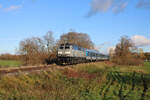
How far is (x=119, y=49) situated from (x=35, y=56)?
119 ft

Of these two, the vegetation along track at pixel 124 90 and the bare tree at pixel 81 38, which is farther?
the bare tree at pixel 81 38

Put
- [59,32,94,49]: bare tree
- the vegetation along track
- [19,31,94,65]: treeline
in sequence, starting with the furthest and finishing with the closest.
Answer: [59,32,94,49]: bare tree < [19,31,94,65]: treeline < the vegetation along track

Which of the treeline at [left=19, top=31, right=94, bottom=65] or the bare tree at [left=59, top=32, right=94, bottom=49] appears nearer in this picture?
the treeline at [left=19, top=31, right=94, bottom=65]

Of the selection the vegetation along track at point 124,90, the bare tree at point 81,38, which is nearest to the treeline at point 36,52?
the vegetation along track at point 124,90

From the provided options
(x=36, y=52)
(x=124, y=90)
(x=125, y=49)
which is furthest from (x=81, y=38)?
(x=124, y=90)

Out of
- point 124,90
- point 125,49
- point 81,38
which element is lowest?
point 124,90

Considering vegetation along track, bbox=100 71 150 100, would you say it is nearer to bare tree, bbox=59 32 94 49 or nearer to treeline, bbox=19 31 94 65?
treeline, bbox=19 31 94 65

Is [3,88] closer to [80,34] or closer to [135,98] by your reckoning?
[135,98]

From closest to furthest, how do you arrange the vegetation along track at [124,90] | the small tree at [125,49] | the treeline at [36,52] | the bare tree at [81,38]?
1. the vegetation along track at [124,90]
2. the treeline at [36,52]
3. the small tree at [125,49]
4. the bare tree at [81,38]

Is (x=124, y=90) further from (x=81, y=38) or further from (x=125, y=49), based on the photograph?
(x=81, y=38)

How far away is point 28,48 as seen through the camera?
29516 mm

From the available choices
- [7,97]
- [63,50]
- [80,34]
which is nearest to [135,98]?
[7,97]

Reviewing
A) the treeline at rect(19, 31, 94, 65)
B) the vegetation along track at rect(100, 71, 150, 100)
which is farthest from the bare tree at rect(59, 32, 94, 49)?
the vegetation along track at rect(100, 71, 150, 100)

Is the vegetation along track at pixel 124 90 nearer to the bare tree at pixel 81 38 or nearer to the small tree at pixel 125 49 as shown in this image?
the small tree at pixel 125 49
